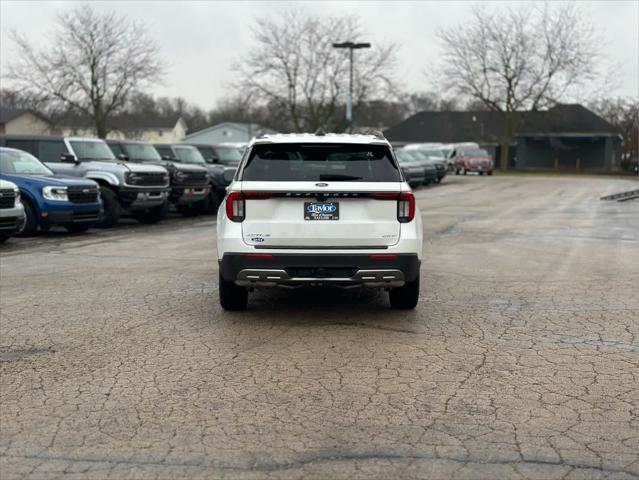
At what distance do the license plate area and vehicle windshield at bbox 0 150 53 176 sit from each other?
398 inches

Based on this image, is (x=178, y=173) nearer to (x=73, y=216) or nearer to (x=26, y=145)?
(x=26, y=145)

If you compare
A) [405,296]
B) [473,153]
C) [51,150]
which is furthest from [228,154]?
[473,153]

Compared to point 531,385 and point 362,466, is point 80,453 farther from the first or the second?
point 531,385

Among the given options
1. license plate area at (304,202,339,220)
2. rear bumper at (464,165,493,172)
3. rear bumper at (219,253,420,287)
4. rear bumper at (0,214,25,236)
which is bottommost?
rear bumper at (464,165,493,172)

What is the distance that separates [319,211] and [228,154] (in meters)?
18.1

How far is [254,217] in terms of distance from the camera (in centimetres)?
699

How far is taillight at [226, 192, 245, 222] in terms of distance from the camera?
699 centimetres

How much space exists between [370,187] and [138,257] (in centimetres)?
601

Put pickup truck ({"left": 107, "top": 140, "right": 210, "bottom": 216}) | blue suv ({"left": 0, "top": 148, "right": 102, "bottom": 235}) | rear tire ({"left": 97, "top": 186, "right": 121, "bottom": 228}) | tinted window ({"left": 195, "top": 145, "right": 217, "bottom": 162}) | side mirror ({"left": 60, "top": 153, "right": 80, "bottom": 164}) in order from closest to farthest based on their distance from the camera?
blue suv ({"left": 0, "top": 148, "right": 102, "bottom": 235})
side mirror ({"left": 60, "top": 153, "right": 80, "bottom": 164})
rear tire ({"left": 97, "top": 186, "right": 121, "bottom": 228})
pickup truck ({"left": 107, "top": 140, "right": 210, "bottom": 216})
tinted window ({"left": 195, "top": 145, "right": 217, "bottom": 162})

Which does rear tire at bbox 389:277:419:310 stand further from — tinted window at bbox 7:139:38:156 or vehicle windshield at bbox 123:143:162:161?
vehicle windshield at bbox 123:143:162:161

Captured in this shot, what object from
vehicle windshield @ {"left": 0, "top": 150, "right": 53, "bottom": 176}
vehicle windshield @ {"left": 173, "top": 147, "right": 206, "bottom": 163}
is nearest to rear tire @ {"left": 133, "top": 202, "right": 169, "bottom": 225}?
vehicle windshield @ {"left": 0, "top": 150, "right": 53, "bottom": 176}

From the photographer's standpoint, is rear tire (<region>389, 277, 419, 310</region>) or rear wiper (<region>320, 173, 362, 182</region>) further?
rear tire (<region>389, 277, 419, 310</region>)

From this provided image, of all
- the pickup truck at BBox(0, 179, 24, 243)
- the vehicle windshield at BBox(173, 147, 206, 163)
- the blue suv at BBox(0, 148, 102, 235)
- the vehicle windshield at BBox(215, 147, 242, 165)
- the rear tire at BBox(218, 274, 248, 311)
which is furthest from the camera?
the vehicle windshield at BBox(215, 147, 242, 165)

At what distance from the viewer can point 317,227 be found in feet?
22.6
